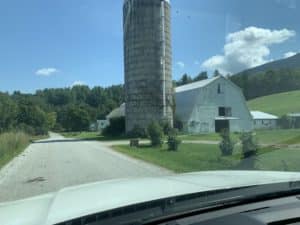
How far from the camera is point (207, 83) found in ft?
153

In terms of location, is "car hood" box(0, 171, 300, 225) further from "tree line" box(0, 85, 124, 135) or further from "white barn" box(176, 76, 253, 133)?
"tree line" box(0, 85, 124, 135)

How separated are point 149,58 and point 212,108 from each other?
879 centimetres

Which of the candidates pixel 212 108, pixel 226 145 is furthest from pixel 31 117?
pixel 226 145

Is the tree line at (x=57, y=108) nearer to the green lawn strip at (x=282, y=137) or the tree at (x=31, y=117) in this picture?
the tree at (x=31, y=117)

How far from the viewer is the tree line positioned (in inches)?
3239

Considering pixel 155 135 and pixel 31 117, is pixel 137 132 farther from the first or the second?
pixel 31 117

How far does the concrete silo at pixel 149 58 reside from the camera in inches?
2031

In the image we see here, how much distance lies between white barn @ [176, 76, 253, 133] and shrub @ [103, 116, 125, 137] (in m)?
8.30

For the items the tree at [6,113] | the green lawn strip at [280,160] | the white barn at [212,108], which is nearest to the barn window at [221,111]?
the white barn at [212,108]

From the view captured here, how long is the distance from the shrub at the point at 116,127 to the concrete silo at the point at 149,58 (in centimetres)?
718

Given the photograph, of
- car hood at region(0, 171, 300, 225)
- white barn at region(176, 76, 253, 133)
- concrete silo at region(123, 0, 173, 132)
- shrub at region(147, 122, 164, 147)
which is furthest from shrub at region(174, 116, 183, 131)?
car hood at region(0, 171, 300, 225)

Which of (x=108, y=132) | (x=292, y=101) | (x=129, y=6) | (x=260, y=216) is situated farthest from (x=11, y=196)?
(x=108, y=132)

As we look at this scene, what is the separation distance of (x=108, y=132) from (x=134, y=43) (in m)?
15.7

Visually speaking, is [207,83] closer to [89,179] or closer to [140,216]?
[89,179]
